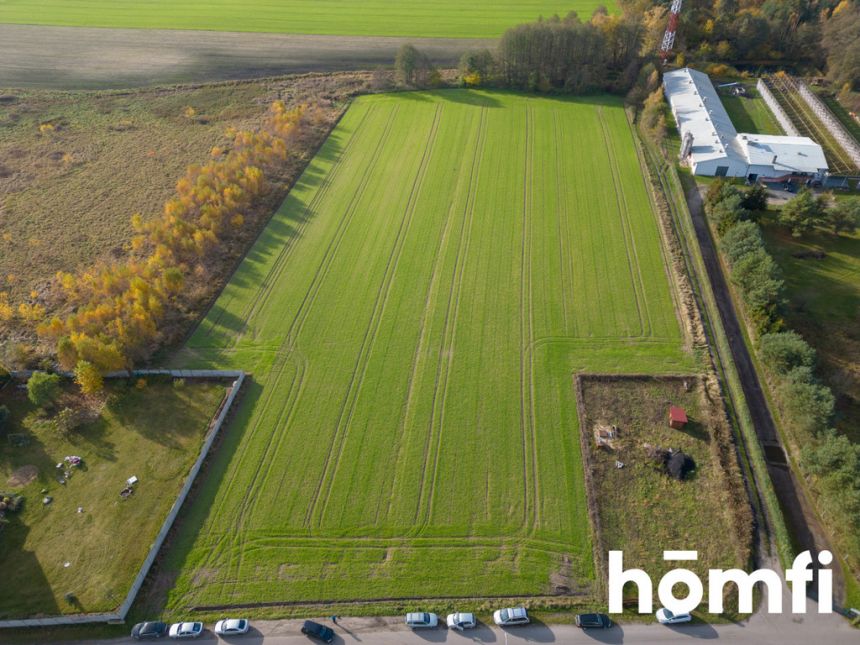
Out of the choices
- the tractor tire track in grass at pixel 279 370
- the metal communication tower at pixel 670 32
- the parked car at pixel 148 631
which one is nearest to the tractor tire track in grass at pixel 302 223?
the tractor tire track in grass at pixel 279 370

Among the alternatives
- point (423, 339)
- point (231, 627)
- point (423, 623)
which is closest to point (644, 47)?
point (423, 339)

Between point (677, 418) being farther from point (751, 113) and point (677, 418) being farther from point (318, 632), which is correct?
point (751, 113)

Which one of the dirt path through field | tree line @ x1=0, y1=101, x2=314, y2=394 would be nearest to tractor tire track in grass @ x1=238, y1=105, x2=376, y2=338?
tree line @ x1=0, y1=101, x2=314, y2=394

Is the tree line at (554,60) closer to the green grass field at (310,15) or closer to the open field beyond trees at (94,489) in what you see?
the green grass field at (310,15)

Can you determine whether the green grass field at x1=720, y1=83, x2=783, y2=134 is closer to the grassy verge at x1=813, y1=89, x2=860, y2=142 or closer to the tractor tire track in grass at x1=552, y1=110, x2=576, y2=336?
the grassy verge at x1=813, y1=89, x2=860, y2=142

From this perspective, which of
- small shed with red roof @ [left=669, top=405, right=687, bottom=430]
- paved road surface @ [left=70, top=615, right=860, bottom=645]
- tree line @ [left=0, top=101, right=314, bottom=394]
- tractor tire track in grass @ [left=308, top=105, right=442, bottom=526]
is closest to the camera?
paved road surface @ [left=70, top=615, right=860, bottom=645]

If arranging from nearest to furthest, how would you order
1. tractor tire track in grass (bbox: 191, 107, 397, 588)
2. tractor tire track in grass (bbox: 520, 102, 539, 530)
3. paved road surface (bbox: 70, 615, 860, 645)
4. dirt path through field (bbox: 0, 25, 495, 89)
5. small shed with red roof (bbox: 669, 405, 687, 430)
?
paved road surface (bbox: 70, 615, 860, 645)
tractor tire track in grass (bbox: 520, 102, 539, 530)
tractor tire track in grass (bbox: 191, 107, 397, 588)
small shed with red roof (bbox: 669, 405, 687, 430)
dirt path through field (bbox: 0, 25, 495, 89)
